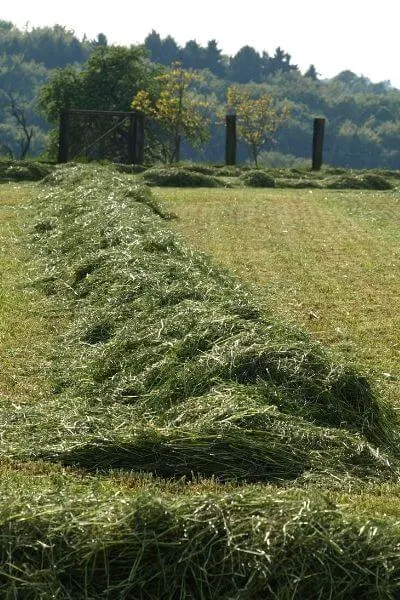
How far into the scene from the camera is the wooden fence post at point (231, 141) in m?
31.2

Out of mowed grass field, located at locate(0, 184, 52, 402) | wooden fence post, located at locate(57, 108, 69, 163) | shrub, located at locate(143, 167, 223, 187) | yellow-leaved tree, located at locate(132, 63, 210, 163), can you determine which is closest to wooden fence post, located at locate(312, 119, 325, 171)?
shrub, located at locate(143, 167, 223, 187)

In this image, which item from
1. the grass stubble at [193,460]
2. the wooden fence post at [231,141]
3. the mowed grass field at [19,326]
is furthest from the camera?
the wooden fence post at [231,141]

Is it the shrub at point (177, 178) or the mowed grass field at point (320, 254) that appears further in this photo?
the shrub at point (177, 178)

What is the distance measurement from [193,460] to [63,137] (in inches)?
934

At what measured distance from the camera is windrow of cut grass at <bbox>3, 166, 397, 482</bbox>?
19.9 ft

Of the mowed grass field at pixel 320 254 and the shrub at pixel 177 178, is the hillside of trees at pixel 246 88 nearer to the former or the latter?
the shrub at pixel 177 178

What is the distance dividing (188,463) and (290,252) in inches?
371

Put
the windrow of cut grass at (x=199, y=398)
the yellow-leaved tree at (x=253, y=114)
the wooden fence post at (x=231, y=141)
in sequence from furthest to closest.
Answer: the yellow-leaved tree at (x=253, y=114)
the wooden fence post at (x=231, y=141)
the windrow of cut grass at (x=199, y=398)

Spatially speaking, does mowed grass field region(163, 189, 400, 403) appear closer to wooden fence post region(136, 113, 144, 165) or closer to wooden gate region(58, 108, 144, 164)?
wooden fence post region(136, 113, 144, 165)

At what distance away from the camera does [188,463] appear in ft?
19.7

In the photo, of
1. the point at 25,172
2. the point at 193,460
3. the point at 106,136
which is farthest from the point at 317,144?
the point at 193,460

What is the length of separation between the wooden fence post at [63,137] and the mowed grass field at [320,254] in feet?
19.5

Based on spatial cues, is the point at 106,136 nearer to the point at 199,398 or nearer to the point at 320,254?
the point at 320,254

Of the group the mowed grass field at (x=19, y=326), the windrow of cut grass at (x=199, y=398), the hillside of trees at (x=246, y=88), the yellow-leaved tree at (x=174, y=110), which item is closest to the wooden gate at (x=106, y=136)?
the yellow-leaved tree at (x=174, y=110)
